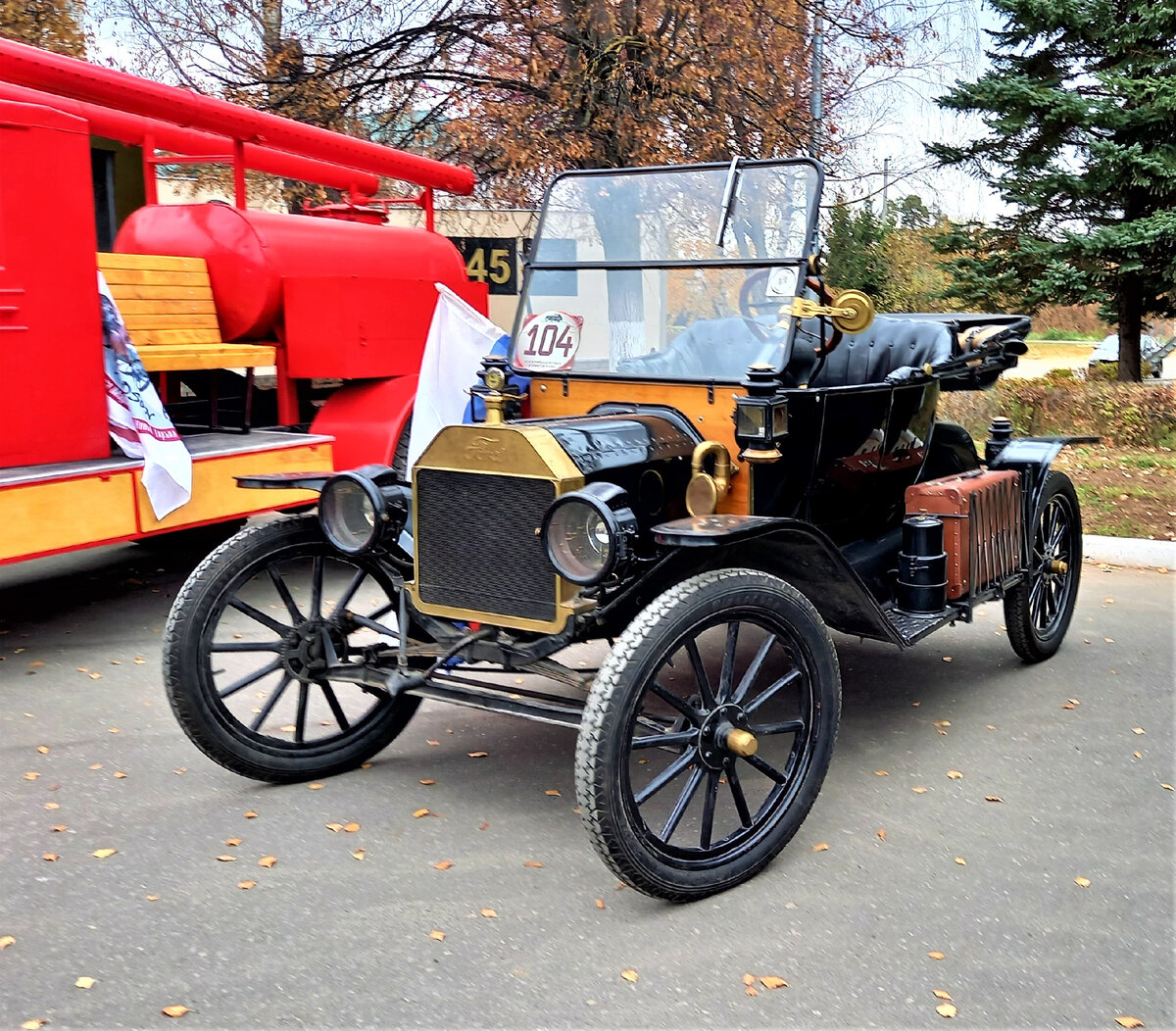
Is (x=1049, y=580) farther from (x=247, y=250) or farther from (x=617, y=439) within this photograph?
(x=247, y=250)

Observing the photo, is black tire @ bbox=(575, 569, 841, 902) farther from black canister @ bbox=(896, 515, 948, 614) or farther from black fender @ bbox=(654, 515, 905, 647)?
black canister @ bbox=(896, 515, 948, 614)

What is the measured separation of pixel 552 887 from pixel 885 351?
2.97 meters

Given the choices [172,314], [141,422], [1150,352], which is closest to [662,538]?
[141,422]

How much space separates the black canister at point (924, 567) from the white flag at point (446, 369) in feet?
7.18

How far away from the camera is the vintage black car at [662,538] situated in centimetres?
344

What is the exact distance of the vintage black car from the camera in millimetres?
3441

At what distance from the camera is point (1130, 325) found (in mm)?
13312

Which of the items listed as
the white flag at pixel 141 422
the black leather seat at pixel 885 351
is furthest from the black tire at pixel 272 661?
the black leather seat at pixel 885 351

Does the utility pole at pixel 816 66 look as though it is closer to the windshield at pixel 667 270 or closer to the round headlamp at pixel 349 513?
the windshield at pixel 667 270

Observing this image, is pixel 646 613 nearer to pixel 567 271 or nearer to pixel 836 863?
pixel 836 863

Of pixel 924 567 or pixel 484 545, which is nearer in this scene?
pixel 484 545

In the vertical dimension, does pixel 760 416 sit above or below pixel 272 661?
above

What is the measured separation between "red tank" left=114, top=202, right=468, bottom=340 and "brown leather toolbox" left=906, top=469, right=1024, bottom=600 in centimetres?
398

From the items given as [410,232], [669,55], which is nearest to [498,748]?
[410,232]
